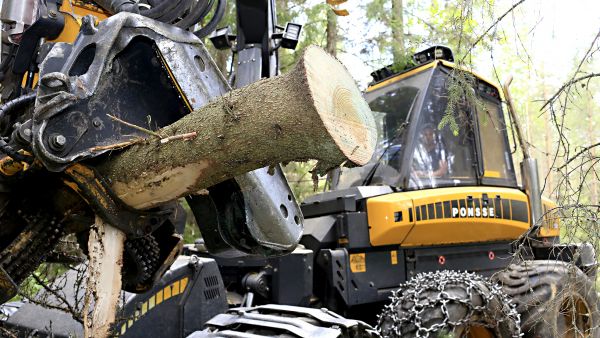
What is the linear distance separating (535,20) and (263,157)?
1540mm

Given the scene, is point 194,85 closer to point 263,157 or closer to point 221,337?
point 263,157

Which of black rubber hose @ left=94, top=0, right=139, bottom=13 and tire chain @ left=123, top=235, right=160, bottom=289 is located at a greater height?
black rubber hose @ left=94, top=0, right=139, bottom=13

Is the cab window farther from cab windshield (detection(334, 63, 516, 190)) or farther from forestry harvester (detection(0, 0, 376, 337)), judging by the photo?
forestry harvester (detection(0, 0, 376, 337))

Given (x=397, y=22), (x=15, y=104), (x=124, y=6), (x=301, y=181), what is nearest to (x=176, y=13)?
(x=124, y=6)

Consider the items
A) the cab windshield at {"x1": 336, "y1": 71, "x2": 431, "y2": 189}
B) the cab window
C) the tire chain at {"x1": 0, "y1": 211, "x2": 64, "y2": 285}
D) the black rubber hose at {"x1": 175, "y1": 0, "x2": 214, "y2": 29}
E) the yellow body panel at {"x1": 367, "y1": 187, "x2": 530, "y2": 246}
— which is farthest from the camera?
the cab window

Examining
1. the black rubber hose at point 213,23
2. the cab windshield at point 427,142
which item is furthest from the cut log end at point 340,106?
the cab windshield at point 427,142

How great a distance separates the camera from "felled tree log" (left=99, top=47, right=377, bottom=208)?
1.80 metres

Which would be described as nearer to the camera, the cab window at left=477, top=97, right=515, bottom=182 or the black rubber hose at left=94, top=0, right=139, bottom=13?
the black rubber hose at left=94, top=0, right=139, bottom=13

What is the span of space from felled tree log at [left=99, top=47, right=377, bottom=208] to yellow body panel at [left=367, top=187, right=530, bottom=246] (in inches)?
91.3

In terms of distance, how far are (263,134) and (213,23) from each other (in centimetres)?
132

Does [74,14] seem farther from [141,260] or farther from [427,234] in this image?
[427,234]

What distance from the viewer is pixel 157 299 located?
3188mm

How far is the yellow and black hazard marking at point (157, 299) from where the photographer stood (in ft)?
9.95

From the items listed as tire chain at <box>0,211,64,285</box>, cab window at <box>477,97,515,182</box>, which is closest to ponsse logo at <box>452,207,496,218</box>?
cab window at <box>477,97,515,182</box>
